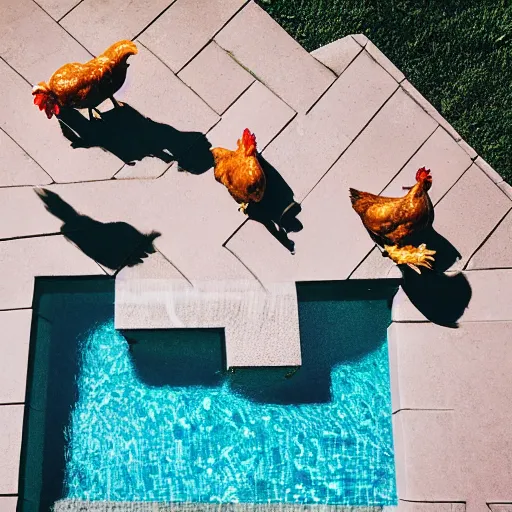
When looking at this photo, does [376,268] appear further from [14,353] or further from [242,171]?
[14,353]

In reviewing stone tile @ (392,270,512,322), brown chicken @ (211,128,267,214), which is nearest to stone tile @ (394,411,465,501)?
stone tile @ (392,270,512,322)

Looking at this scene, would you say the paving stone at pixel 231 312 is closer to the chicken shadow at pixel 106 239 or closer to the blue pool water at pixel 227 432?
the chicken shadow at pixel 106 239

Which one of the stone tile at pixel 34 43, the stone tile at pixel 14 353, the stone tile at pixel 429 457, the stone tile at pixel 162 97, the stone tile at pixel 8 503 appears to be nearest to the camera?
the stone tile at pixel 8 503

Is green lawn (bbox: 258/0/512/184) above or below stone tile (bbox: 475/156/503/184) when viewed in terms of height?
above

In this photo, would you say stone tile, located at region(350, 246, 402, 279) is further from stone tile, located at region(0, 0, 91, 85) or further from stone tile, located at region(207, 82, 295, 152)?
stone tile, located at region(0, 0, 91, 85)

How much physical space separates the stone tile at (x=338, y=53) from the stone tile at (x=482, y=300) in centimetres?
237

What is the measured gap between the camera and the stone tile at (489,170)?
670 centimetres

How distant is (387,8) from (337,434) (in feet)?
14.5

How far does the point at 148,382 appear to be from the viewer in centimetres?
658

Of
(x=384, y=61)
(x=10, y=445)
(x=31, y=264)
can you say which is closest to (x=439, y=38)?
(x=384, y=61)

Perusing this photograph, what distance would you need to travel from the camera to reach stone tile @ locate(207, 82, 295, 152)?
6719 millimetres

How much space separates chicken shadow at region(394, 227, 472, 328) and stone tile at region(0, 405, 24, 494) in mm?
3757

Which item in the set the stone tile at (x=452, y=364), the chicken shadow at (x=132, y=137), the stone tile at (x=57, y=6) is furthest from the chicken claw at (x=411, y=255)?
the stone tile at (x=57, y=6)

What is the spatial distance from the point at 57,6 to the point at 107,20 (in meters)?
0.55
